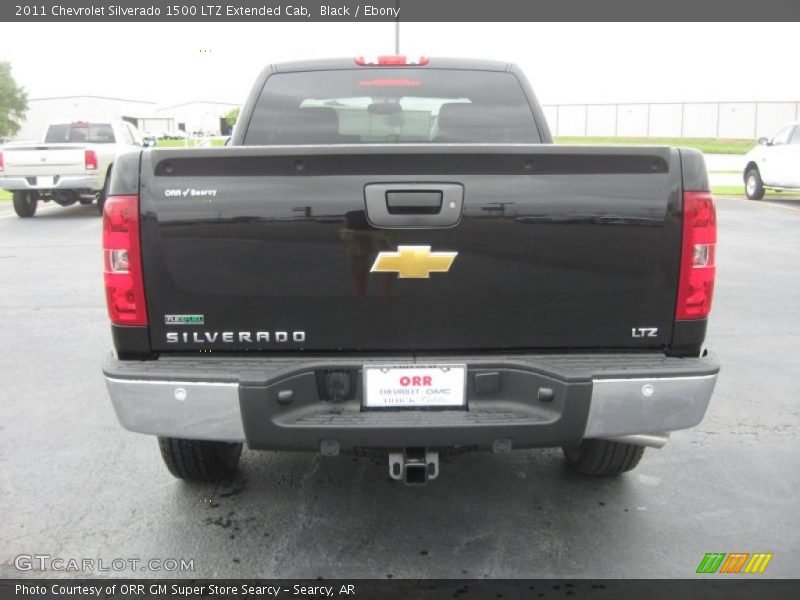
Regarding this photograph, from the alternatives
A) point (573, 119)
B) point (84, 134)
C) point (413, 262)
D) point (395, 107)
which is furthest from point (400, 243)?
point (573, 119)

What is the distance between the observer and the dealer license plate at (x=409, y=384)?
2578 mm

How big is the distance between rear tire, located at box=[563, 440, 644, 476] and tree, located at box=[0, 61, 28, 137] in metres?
86.5

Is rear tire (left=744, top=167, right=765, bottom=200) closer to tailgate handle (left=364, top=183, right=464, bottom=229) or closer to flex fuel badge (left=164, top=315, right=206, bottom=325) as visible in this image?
→ tailgate handle (left=364, top=183, right=464, bottom=229)

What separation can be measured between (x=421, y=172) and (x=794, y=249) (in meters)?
9.77

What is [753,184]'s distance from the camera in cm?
1808

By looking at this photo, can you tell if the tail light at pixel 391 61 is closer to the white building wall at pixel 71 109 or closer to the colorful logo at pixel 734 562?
the colorful logo at pixel 734 562

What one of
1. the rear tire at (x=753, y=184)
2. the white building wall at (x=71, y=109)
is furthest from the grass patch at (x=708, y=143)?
the white building wall at (x=71, y=109)

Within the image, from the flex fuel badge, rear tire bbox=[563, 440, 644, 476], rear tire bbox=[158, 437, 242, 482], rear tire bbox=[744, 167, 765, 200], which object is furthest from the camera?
rear tire bbox=[744, 167, 765, 200]

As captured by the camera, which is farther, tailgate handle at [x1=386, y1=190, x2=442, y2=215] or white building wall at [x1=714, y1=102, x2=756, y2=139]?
white building wall at [x1=714, y1=102, x2=756, y2=139]

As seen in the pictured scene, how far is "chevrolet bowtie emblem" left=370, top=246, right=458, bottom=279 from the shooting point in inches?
100

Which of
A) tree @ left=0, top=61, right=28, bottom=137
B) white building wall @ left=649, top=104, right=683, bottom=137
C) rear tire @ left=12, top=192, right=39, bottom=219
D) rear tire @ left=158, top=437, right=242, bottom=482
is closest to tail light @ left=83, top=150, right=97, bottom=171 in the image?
rear tire @ left=12, top=192, right=39, bottom=219

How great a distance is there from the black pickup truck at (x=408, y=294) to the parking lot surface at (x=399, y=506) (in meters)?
0.56

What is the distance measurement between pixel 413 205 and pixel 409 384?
619mm

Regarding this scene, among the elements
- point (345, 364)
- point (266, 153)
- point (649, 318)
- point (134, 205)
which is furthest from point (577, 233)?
point (134, 205)
